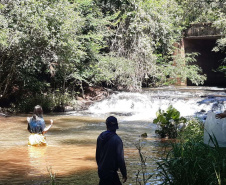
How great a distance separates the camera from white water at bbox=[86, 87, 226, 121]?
1923cm

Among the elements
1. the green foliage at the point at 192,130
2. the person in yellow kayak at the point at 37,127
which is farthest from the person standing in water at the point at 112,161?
the green foliage at the point at 192,130

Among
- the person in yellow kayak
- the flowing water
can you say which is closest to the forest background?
the flowing water

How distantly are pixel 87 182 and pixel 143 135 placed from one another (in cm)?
564

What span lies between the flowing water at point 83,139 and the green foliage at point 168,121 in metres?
0.40

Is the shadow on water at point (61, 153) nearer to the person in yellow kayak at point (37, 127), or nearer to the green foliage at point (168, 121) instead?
the person in yellow kayak at point (37, 127)

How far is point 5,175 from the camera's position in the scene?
7.18 meters

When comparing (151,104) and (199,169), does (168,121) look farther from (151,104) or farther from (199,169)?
(151,104)

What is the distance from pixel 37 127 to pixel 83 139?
2381 millimetres

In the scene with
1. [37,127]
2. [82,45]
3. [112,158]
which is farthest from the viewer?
[82,45]

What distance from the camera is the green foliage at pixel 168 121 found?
11.2 meters

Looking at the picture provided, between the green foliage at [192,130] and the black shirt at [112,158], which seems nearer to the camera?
the black shirt at [112,158]

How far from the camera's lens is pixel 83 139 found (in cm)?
1160

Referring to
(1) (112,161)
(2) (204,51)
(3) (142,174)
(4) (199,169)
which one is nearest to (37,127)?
(3) (142,174)

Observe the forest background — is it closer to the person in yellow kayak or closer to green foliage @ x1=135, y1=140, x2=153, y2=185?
the person in yellow kayak
